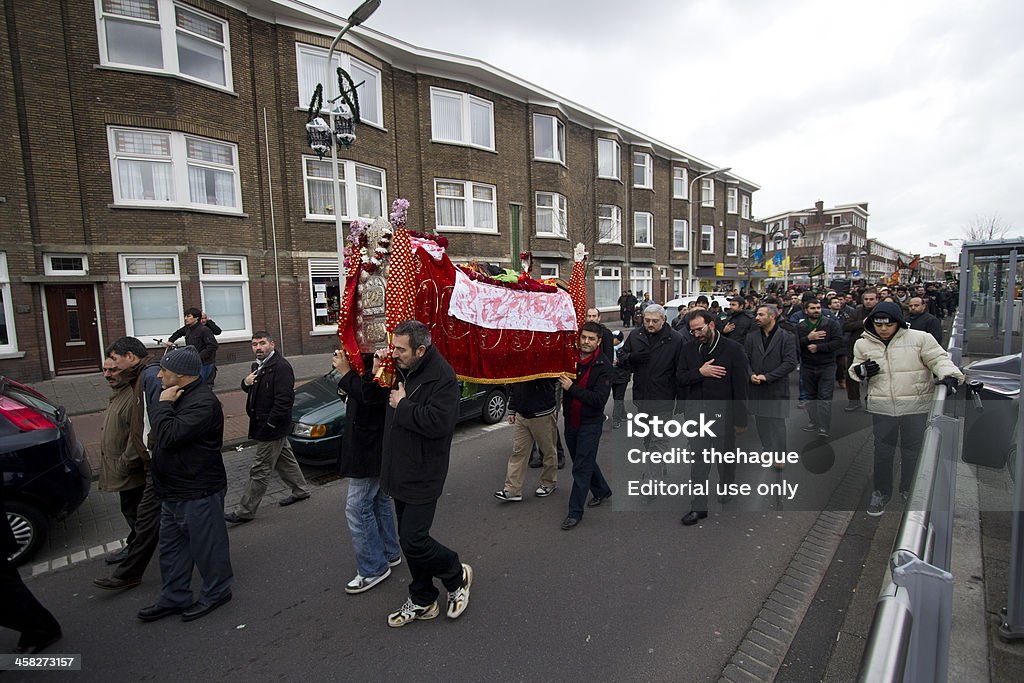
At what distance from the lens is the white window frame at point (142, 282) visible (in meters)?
12.5

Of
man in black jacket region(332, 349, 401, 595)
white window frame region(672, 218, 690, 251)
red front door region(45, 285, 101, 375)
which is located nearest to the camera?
man in black jacket region(332, 349, 401, 595)

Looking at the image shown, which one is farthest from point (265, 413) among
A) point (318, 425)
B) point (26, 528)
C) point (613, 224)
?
point (613, 224)

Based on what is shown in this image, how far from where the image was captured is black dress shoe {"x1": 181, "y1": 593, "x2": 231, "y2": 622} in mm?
3469

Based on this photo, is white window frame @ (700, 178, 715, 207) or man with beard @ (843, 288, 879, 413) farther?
white window frame @ (700, 178, 715, 207)

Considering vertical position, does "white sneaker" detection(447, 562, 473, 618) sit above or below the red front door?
below

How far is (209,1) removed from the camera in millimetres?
13312

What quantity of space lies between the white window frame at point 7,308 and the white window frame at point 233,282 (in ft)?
12.0

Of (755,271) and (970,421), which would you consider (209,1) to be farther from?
(755,271)

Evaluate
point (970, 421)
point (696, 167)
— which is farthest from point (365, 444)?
point (696, 167)

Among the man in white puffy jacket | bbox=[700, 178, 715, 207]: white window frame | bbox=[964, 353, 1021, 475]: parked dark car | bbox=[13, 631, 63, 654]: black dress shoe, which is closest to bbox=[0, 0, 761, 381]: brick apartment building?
bbox=[13, 631, 63, 654]: black dress shoe

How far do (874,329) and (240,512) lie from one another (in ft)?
20.7

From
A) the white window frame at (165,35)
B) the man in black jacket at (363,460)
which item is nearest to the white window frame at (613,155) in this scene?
the white window frame at (165,35)

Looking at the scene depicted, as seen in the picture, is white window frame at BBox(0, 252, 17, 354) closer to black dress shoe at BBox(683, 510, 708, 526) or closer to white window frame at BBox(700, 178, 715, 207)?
black dress shoe at BBox(683, 510, 708, 526)

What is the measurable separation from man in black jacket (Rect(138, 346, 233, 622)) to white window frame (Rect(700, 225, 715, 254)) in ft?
114
